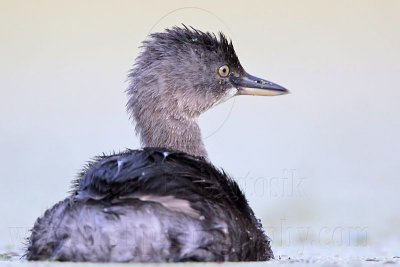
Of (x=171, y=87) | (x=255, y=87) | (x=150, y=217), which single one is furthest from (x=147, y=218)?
(x=255, y=87)

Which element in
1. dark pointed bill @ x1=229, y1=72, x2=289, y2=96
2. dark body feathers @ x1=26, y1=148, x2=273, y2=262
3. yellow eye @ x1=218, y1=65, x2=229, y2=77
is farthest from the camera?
dark pointed bill @ x1=229, y1=72, x2=289, y2=96

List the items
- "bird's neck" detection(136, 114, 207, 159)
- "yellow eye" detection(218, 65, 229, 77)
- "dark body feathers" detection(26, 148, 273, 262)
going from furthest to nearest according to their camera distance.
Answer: "yellow eye" detection(218, 65, 229, 77)
"bird's neck" detection(136, 114, 207, 159)
"dark body feathers" detection(26, 148, 273, 262)

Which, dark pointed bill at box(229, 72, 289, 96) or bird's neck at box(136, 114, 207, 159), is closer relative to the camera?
bird's neck at box(136, 114, 207, 159)

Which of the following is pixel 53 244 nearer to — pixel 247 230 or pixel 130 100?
pixel 247 230

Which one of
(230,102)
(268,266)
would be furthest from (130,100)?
(230,102)

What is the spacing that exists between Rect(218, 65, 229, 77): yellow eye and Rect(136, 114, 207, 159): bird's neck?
1.88 feet

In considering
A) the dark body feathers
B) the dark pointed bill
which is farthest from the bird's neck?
the dark body feathers

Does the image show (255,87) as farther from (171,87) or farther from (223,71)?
(171,87)

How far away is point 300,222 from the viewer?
10.3m

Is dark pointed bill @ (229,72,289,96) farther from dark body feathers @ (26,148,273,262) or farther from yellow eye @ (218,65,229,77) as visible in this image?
dark body feathers @ (26,148,273,262)

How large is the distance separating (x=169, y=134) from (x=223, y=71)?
0.77 m

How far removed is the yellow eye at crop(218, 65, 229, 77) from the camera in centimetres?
897

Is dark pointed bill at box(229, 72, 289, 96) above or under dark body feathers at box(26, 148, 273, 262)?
above

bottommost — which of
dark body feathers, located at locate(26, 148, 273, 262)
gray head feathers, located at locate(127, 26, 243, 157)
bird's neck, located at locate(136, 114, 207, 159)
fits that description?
dark body feathers, located at locate(26, 148, 273, 262)
